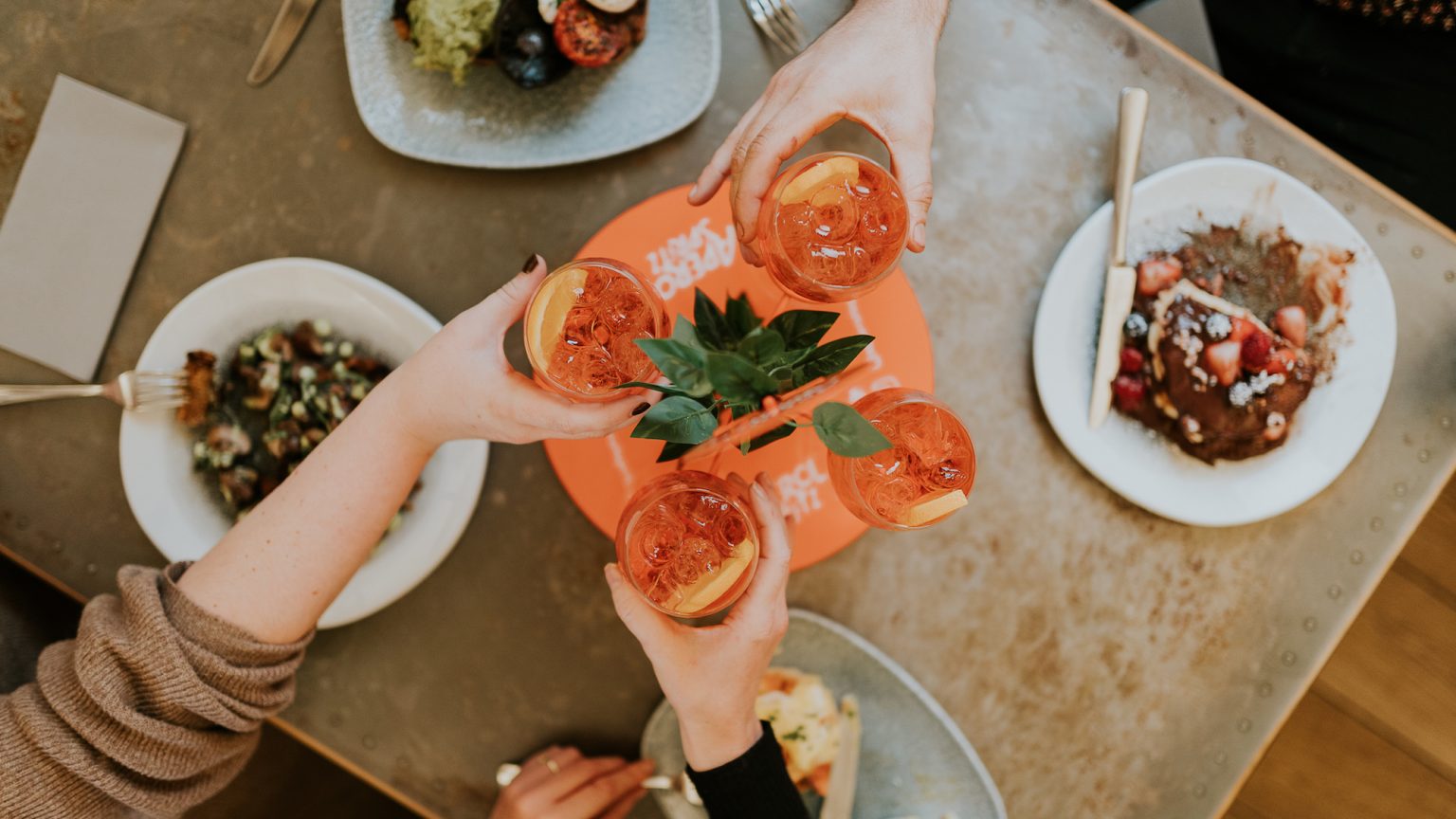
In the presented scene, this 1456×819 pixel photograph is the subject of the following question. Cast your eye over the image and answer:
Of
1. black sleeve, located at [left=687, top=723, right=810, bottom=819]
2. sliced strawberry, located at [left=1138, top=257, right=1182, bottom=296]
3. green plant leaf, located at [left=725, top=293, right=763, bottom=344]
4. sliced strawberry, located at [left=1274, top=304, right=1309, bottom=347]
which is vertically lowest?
black sleeve, located at [left=687, top=723, right=810, bottom=819]

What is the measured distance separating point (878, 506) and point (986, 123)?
0.83 metres

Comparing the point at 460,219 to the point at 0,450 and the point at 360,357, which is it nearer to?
the point at 360,357

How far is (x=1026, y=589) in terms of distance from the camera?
147 cm

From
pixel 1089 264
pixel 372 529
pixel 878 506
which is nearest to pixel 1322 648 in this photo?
pixel 1089 264

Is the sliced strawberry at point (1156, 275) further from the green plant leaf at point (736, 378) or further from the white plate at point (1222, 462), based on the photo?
the green plant leaf at point (736, 378)

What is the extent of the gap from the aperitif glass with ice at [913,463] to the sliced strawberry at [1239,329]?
62cm

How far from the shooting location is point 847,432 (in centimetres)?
83

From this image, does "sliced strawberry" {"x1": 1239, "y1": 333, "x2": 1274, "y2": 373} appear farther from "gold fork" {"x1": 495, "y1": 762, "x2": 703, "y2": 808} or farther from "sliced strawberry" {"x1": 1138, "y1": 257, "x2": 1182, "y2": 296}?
"gold fork" {"x1": 495, "y1": 762, "x2": 703, "y2": 808}

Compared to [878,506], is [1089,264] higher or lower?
higher

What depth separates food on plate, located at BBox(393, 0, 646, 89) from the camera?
4.21 feet

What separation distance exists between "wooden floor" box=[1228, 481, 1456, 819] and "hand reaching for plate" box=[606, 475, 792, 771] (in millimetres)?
1935

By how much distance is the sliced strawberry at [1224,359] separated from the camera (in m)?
1.35

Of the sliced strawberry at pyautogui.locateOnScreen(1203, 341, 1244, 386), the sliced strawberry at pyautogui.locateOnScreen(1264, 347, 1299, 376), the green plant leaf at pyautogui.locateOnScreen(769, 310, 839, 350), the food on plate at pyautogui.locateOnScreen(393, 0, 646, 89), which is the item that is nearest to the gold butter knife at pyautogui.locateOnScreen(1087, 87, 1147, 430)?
the sliced strawberry at pyautogui.locateOnScreen(1203, 341, 1244, 386)

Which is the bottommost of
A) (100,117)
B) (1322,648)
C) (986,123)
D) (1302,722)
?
(1302,722)
